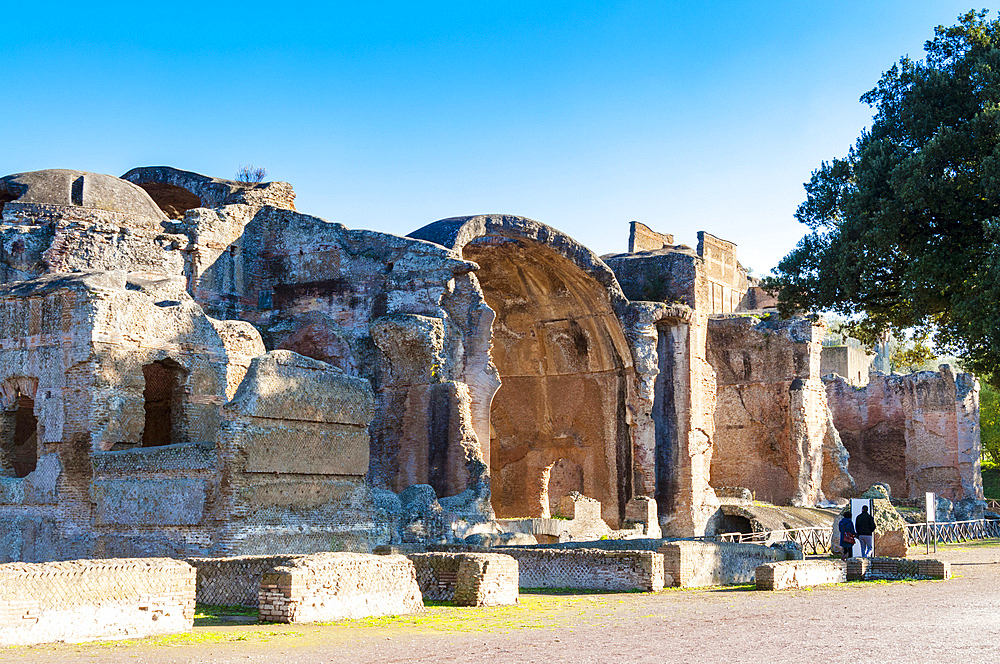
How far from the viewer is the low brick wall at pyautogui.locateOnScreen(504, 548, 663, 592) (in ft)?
37.5

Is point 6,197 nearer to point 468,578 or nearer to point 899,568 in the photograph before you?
point 468,578

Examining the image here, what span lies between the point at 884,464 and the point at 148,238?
77.1ft

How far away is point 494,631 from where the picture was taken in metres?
8.14

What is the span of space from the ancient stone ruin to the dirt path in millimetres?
4170

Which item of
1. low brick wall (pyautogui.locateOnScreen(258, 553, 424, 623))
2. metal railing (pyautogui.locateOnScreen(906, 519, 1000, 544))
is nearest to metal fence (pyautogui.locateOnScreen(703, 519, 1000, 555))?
metal railing (pyautogui.locateOnScreen(906, 519, 1000, 544))

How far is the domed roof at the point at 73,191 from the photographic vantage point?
19.2 m

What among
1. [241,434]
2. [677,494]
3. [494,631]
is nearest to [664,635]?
[494,631]

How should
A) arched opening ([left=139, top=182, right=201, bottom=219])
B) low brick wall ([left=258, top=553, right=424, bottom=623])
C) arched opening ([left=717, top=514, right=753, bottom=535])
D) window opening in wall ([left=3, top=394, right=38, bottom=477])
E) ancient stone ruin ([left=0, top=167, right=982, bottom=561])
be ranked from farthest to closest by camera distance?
arched opening ([left=139, top=182, right=201, bottom=219]) < arched opening ([left=717, top=514, right=753, bottom=535]) < window opening in wall ([left=3, top=394, right=38, bottom=477]) < ancient stone ruin ([left=0, top=167, right=982, bottom=561]) < low brick wall ([left=258, top=553, right=424, bottom=623])

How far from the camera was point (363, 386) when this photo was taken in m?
14.0

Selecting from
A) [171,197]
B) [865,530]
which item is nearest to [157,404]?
[171,197]

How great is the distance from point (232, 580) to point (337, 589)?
5.62 ft

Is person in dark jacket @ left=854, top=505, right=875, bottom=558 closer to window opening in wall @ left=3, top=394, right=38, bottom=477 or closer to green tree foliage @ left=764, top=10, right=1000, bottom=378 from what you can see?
green tree foliage @ left=764, top=10, right=1000, bottom=378

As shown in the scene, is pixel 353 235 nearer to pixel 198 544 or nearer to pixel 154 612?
pixel 198 544

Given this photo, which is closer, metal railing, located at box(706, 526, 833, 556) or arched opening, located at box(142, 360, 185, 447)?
arched opening, located at box(142, 360, 185, 447)
